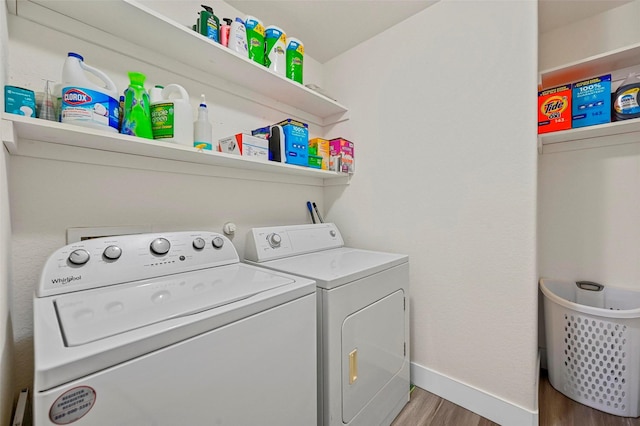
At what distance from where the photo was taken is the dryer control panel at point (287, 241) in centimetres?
145

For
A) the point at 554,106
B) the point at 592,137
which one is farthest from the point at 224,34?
the point at 592,137

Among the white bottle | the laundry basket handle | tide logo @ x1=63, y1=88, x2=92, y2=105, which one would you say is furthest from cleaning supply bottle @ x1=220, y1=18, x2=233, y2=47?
the laundry basket handle

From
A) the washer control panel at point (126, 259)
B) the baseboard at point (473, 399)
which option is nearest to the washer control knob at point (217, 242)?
the washer control panel at point (126, 259)

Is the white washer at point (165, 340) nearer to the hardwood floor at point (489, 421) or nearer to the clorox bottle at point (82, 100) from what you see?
the clorox bottle at point (82, 100)

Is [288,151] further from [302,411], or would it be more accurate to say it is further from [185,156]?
[302,411]

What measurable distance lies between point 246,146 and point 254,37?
615 millimetres

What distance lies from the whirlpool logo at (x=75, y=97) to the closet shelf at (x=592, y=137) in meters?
2.18

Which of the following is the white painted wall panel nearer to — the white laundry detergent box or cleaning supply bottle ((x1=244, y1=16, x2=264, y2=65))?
cleaning supply bottle ((x1=244, y1=16, x2=264, y2=65))

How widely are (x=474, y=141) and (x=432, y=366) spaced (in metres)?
1.39

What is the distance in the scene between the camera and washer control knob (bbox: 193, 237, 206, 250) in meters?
1.20

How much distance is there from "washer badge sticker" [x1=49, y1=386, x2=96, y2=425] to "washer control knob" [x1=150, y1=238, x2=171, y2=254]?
0.63 m

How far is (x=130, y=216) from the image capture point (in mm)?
1231

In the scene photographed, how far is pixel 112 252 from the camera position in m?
0.98

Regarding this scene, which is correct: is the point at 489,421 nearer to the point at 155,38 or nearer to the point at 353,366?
the point at 353,366
